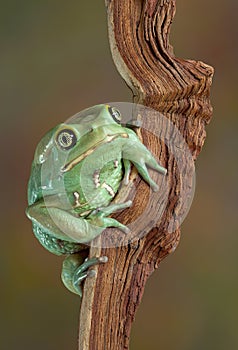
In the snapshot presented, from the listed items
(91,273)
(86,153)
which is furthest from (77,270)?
(86,153)

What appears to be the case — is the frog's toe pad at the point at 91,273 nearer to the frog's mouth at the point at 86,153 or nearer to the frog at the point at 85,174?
the frog at the point at 85,174

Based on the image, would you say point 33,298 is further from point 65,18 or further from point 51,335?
point 65,18

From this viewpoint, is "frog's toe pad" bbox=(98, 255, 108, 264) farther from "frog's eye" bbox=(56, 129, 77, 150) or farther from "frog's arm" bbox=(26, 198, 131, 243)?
"frog's eye" bbox=(56, 129, 77, 150)

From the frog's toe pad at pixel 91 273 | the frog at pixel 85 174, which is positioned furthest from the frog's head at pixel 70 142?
the frog's toe pad at pixel 91 273

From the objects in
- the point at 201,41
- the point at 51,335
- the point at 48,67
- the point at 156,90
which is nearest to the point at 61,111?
the point at 48,67

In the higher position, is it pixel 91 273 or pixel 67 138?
pixel 67 138

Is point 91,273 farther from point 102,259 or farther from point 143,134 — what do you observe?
point 143,134

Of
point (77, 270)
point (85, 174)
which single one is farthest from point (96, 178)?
point (77, 270)
